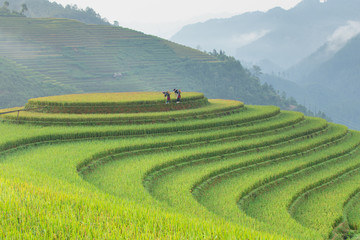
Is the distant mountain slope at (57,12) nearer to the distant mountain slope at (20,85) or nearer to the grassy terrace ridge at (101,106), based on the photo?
the distant mountain slope at (20,85)

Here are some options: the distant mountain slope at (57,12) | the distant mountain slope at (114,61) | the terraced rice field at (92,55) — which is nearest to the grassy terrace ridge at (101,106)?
the distant mountain slope at (114,61)

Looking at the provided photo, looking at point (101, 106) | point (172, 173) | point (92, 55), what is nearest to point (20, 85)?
point (92, 55)

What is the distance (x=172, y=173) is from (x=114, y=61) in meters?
91.0

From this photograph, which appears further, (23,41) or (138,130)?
(23,41)

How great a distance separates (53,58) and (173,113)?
79.2 m

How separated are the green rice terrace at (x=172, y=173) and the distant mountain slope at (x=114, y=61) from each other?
58.3 meters

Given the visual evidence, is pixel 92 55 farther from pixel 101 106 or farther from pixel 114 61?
pixel 101 106

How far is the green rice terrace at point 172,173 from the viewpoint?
465 cm

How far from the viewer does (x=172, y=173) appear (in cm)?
1327

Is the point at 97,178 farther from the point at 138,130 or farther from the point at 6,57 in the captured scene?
the point at 6,57

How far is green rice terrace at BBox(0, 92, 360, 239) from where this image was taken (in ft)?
15.3

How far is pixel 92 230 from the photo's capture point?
4.24m

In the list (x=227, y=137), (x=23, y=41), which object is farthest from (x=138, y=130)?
(x=23, y=41)

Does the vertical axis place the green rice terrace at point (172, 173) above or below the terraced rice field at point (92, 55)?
below
